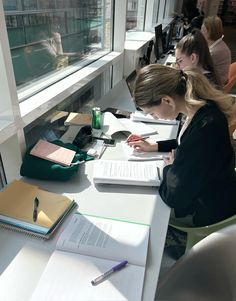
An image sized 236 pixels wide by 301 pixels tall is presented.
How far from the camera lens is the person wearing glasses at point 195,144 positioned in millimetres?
998

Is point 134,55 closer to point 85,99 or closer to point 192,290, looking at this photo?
point 85,99

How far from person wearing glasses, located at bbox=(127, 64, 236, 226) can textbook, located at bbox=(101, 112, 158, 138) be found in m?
0.45

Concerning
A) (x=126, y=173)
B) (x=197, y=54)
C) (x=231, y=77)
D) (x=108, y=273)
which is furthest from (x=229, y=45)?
(x=108, y=273)

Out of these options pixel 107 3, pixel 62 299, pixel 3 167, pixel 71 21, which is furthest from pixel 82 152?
Result: pixel 107 3

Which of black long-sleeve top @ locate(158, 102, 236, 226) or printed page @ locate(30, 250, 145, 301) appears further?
black long-sleeve top @ locate(158, 102, 236, 226)

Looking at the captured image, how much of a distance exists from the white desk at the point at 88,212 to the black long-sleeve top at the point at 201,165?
8 cm

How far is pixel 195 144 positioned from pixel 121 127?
0.68 meters

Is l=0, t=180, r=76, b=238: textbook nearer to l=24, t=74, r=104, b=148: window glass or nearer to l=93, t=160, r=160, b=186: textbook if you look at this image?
l=93, t=160, r=160, b=186: textbook

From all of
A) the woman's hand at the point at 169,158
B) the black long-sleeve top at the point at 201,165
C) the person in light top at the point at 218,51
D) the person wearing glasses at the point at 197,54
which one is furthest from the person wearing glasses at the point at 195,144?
the person in light top at the point at 218,51

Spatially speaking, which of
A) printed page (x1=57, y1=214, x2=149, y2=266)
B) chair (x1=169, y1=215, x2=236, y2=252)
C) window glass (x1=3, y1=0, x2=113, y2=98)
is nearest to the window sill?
window glass (x1=3, y1=0, x2=113, y2=98)

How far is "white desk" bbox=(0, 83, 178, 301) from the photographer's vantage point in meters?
0.74

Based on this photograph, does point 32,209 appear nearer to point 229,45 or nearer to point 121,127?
point 121,127

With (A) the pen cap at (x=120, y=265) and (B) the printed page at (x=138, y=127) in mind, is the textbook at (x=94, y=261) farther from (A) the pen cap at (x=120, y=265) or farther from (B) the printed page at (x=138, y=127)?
(B) the printed page at (x=138, y=127)

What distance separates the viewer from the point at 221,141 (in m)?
1.01
